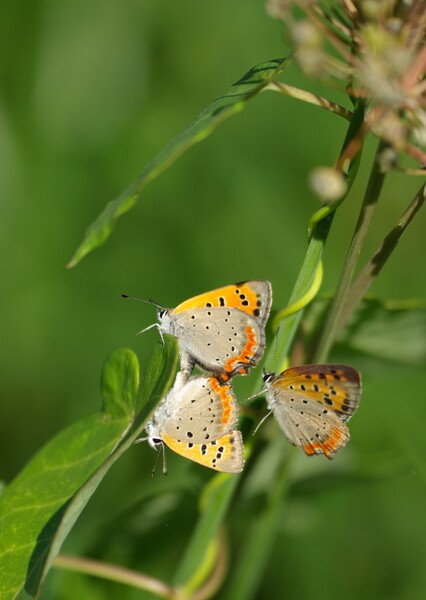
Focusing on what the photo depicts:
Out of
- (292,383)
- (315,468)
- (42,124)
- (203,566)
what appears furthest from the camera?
(42,124)

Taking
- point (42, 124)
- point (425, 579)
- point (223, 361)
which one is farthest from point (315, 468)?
point (42, 124)

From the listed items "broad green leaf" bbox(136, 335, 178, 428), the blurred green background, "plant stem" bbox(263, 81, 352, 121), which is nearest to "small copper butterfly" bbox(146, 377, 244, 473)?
"broad green leaf" bbox(136, 335, 178, 428)

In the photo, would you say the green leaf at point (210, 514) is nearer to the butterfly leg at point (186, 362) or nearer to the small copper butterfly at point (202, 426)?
the small copper butterfly at point (202, 426)

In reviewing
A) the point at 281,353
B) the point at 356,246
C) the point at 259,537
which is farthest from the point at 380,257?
the point at 259,537

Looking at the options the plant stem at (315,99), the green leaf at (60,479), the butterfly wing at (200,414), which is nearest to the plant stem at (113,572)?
the green leaf at (60,479)

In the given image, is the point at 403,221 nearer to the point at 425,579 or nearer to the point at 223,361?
the point at 223,361

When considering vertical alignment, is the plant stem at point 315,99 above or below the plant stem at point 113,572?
above
